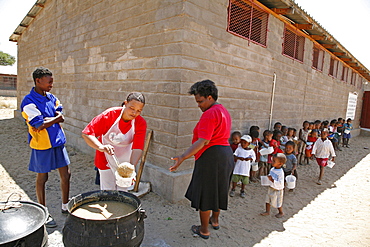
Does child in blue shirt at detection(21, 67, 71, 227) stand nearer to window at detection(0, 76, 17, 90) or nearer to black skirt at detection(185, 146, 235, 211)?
black skirt at detection(185, 146, 235, 211)

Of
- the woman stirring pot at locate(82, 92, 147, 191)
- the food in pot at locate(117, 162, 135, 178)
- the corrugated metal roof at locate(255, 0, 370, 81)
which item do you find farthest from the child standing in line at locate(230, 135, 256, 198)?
the corrugated metal roof at locate(255, 0, 370, 81)

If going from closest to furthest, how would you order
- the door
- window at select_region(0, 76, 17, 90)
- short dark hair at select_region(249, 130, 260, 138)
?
short dark hair at select_region(249, 130, 260, 138) → the door → window at select_region(0, 76, 17, 90)

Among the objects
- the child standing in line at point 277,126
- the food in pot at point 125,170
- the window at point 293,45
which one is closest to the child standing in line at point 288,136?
the child standing in line at point 277,126

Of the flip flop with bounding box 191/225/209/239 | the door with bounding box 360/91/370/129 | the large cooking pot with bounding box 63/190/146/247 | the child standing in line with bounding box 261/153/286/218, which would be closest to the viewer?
the large cooking pot with bounding box 63/190/146/247

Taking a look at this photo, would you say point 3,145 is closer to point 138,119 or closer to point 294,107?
point 138,119

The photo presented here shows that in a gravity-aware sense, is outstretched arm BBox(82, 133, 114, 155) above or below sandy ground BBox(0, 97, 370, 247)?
above

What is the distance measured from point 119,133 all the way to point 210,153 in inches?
43.1

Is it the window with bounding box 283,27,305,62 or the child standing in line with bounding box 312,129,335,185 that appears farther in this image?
the window with bounding box 283,27,305,62

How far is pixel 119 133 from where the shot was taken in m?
2.78

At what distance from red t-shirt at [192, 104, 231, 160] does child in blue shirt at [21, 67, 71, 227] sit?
1813mm

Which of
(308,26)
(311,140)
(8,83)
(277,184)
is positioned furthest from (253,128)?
(8,83)

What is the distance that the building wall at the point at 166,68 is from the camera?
412 cm

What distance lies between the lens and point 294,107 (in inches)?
310

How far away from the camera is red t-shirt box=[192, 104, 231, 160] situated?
2.73 m
